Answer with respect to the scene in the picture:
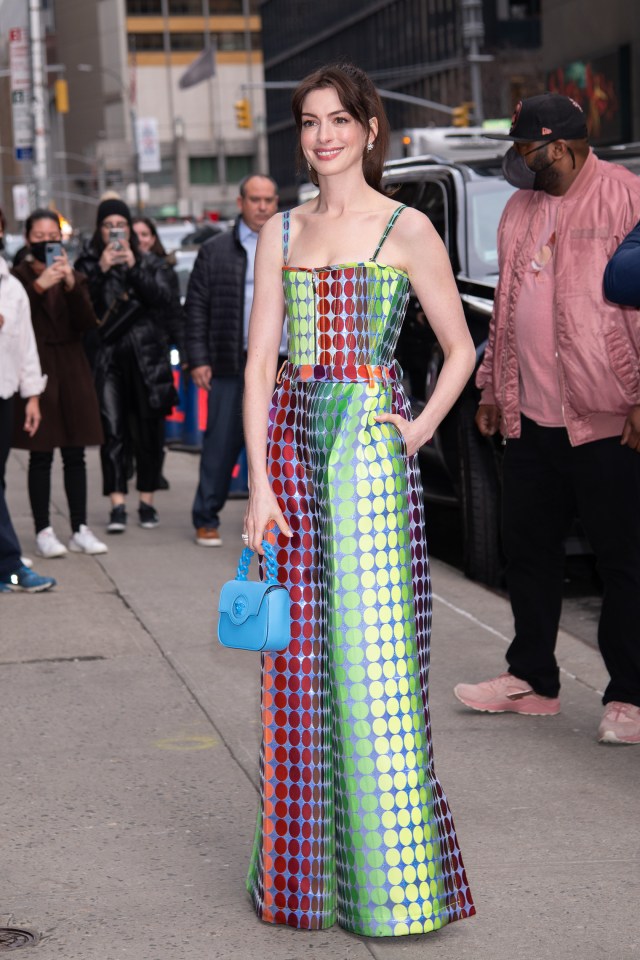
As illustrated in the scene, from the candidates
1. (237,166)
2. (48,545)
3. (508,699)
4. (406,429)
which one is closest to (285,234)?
(406,429)

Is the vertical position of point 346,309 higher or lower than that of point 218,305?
higher

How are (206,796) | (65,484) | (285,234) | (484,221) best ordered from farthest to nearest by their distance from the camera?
(65,484) → (484,221) → (206,796) → (285,234)

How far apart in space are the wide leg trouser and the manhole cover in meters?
0.58

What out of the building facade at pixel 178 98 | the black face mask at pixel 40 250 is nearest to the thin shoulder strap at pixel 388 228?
the black face mask at pixel 40 250

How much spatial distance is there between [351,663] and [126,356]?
666 centimetres

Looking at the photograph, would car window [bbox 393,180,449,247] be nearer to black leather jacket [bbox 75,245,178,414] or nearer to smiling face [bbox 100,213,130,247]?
black leather jacket [bbox 75,245,178,414]

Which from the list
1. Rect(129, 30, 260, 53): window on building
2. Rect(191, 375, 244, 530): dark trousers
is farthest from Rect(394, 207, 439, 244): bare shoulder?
Rect(129, 30, 260, 53): window on building

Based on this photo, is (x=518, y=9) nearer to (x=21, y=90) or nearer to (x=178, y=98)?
(x=21, y=90)

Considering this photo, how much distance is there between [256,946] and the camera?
3979 millimetres

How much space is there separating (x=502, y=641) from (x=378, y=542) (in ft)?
11.1

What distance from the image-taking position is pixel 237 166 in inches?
4734

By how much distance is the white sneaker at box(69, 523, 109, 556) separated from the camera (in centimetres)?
958

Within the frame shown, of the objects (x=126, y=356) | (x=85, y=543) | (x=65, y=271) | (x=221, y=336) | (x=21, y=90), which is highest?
(x=21, y=90)

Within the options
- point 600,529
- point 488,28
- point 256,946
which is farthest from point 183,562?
point 488,28
